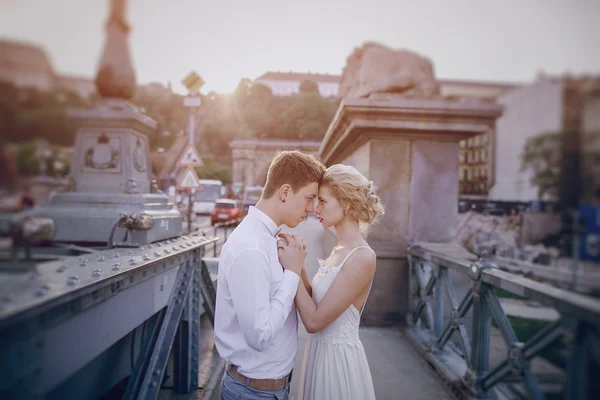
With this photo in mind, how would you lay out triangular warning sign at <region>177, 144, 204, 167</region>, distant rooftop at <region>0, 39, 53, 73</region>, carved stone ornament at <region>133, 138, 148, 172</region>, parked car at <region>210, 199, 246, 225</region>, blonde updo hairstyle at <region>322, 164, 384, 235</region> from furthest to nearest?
parked car at <region>210, 199, 246, 225</region> < triangular warning sign at <region>177, 144, 204, 167</region> < carved stone ornament at <region>133, 138, 148, 172</region> < blonde updo hairstyle at <region>322, 164, 384, 235</region> < distant rooftop at <region>0, 39, 53, 73</region>

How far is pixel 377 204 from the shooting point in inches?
104

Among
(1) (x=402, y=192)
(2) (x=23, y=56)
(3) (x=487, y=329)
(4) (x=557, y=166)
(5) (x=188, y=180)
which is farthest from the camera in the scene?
(5) (x=188, y=180)

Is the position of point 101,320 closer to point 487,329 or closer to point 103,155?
point 103,155

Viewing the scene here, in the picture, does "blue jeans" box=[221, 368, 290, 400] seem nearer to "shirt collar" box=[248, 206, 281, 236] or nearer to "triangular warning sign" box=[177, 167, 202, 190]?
"shirt collar" box=[248, 206, 281, 236]

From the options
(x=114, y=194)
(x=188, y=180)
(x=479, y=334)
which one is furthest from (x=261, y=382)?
(x=188, y=180)

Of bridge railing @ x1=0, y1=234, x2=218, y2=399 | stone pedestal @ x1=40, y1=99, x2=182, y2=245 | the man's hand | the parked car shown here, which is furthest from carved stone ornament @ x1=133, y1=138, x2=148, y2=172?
the parked car

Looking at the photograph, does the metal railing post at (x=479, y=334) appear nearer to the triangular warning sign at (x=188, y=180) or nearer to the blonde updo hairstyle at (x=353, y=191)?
the blonde updo hairstyle at (x=353, y=191)

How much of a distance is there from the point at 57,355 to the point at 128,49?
4.33ft

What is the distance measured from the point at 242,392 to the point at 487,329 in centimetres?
219

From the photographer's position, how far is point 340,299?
2.14 meters

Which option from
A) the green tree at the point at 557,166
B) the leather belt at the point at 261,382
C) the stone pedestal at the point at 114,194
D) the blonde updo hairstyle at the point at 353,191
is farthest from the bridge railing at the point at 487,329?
the stone pedestal at the point at 114,194

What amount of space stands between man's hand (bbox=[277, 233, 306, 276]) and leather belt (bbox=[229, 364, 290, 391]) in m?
0.61

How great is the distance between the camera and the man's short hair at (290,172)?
6.56 feet

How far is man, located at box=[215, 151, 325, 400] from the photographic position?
1.68m
